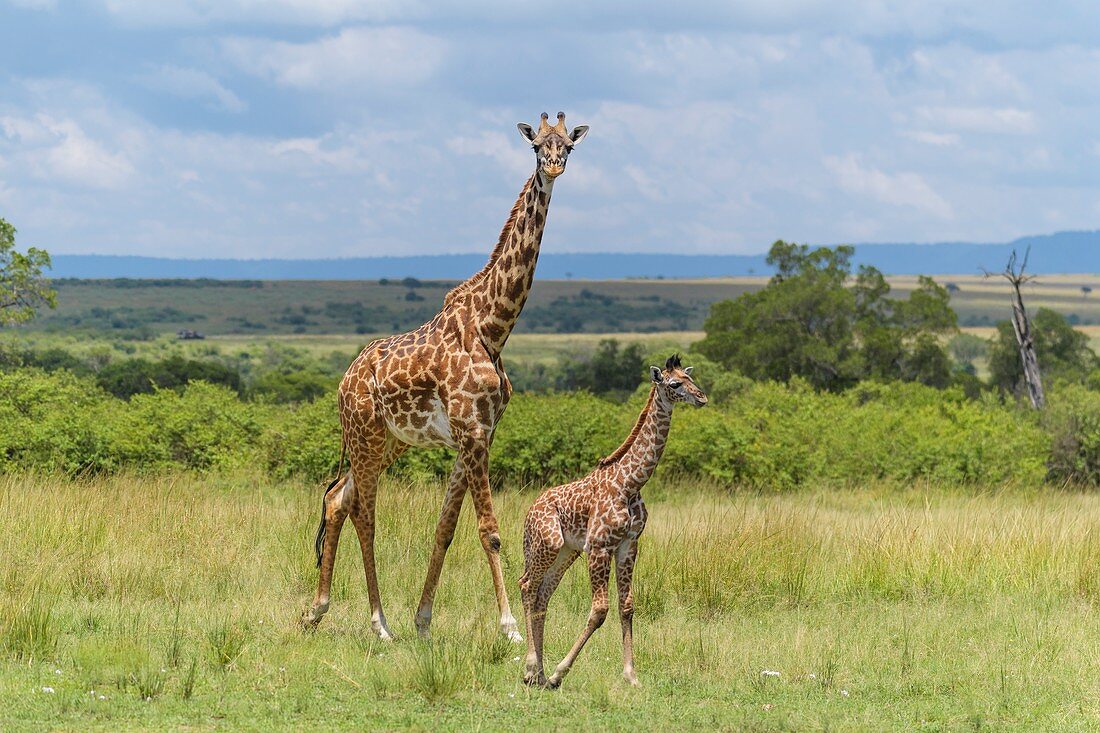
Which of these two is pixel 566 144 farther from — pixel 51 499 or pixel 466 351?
pixel 51 499

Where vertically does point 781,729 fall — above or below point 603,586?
below

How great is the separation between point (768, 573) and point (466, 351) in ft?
12.3

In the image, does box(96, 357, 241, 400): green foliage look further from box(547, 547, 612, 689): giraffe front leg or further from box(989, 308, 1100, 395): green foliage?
box(547, 547, 612, 689): giraffe front leg

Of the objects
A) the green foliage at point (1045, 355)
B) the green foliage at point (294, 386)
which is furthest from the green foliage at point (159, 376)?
the green foliage at point (1045, 355)

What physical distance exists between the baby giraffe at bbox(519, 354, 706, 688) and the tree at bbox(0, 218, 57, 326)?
2062cm

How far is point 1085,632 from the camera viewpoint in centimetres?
977

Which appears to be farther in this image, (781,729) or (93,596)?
(93,596)

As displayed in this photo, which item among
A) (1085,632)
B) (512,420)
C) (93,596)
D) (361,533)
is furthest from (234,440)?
A: (1085,632)

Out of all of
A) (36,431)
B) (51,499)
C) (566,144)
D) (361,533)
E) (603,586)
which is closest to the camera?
(603,586)

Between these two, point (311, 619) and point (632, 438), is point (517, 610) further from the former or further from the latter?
point (632, 438)

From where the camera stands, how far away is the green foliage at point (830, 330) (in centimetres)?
3781

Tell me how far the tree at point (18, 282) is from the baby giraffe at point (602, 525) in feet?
67.6

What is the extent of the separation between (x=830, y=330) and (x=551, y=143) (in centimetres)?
3161

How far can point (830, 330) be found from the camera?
39094 millimetres
